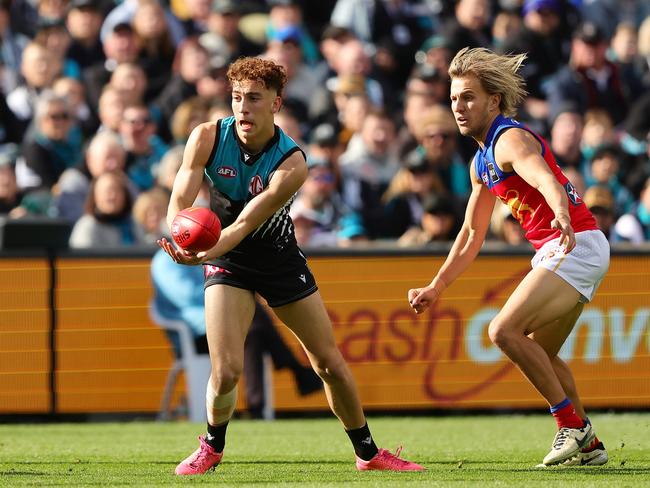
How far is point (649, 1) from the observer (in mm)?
17047

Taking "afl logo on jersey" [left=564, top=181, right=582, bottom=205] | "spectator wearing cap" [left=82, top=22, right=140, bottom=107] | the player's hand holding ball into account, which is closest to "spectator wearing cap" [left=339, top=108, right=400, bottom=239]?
"spectator wearing cap" [left=82, top=22, right=140, bottom=107]

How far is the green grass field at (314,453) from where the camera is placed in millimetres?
6961

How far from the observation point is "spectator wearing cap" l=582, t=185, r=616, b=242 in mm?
12289

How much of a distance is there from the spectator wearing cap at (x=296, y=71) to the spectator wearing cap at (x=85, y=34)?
1.88 m

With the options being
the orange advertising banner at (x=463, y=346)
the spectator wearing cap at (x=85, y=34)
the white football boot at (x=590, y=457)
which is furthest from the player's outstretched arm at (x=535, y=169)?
the spectator wearing cap at (x=85, y=34)

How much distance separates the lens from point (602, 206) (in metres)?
12.4

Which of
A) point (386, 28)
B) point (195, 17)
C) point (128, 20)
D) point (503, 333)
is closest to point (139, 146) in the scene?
point (128, 20)

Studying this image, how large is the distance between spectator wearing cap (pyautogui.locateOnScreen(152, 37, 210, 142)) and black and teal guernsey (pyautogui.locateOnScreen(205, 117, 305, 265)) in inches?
Result: 272

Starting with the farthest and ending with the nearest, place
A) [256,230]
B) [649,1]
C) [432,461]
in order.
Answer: [649,1] < [432,461] < [256,230]

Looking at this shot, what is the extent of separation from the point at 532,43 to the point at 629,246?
13.7 ft

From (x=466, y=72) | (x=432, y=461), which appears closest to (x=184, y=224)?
(x=466, y=72)

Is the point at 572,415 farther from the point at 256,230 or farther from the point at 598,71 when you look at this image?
the point at 598,71

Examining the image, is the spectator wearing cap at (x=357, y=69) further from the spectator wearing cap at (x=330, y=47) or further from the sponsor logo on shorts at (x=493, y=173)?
the sponsor logo on shorts at (x=493, y=173)

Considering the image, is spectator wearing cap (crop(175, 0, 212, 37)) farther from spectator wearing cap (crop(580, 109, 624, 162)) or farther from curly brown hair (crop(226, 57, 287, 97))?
curly brown hair (crop(226, 57, 287, 97))
